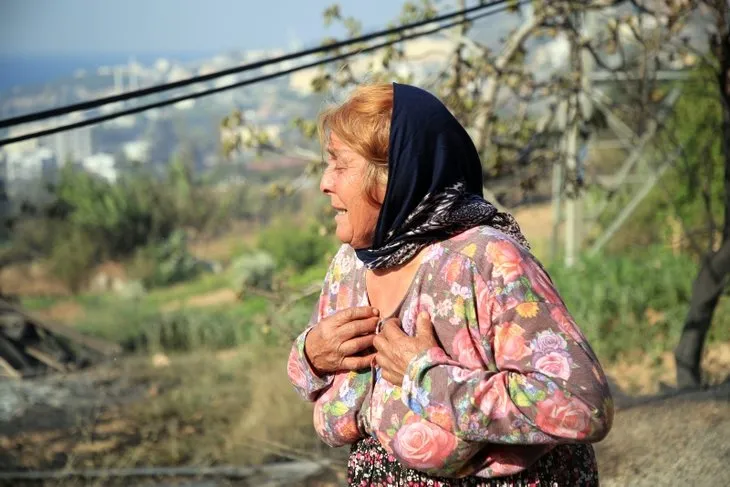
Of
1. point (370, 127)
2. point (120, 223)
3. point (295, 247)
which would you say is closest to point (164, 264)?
point (120, 223)

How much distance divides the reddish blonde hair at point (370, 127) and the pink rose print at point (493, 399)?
19.4 inches

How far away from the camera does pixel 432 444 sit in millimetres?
2092

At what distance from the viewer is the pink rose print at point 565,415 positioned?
195 centimetres

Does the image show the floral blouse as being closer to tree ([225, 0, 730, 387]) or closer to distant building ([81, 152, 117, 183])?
tree ([225, 0, 730, 387])

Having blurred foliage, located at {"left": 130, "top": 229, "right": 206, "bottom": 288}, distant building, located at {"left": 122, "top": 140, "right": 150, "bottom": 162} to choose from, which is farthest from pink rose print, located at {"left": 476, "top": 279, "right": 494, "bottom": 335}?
distant building, located at {"left": 122, "top": 140, "right": 150, "bottom": 162}

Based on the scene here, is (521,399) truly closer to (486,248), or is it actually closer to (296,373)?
(486,248)

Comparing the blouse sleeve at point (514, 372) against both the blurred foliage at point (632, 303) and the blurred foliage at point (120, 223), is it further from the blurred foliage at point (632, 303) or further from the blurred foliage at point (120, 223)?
A: the blurred foliage at point (120, 223)

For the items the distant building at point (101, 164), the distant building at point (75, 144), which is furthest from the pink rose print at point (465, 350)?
the distant building at point (75, 144)

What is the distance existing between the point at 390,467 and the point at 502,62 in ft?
16.0

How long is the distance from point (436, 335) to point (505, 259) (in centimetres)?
22

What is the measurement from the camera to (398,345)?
2.14 m

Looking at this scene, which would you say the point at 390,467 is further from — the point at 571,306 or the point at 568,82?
the point at 571,306

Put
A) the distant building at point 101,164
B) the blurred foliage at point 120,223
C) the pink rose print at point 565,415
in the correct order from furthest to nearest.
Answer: the distant building at point 101,164 < the blurred foliage at point 120,223 < the pink rose print at point 565,415

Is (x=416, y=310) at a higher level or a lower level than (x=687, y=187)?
higher
